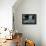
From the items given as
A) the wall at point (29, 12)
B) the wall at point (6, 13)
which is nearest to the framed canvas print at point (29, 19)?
the wall at point (29, 12)

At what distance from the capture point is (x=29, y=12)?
5.98m

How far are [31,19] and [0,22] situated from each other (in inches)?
72.1

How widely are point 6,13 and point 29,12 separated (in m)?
1.64

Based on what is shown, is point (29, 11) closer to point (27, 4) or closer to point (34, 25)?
point (27, 4)

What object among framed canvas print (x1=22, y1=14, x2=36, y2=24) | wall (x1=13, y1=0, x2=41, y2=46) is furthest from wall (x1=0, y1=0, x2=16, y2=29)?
framed canvas print (x1=22, y1=14, x2=36, y2=24)

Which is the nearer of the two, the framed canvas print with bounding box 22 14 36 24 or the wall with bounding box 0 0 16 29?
the wall with bounding box 0 0 16 29

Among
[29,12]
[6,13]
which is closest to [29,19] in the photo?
[29,12]

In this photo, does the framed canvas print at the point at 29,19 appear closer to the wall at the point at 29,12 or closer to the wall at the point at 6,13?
the wall at the point at 29,12

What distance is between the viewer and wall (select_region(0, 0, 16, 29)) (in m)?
4.61

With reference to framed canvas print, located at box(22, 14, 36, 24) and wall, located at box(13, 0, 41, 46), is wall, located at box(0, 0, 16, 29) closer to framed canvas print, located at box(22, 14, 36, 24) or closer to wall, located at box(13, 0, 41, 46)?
wall, located at box(13, 0, 41, 46)

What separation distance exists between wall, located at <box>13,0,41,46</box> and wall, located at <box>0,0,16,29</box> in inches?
51.0

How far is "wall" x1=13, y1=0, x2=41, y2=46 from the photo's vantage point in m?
5.99

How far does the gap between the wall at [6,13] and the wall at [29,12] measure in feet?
4.25

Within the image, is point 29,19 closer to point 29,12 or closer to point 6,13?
point 29,12
